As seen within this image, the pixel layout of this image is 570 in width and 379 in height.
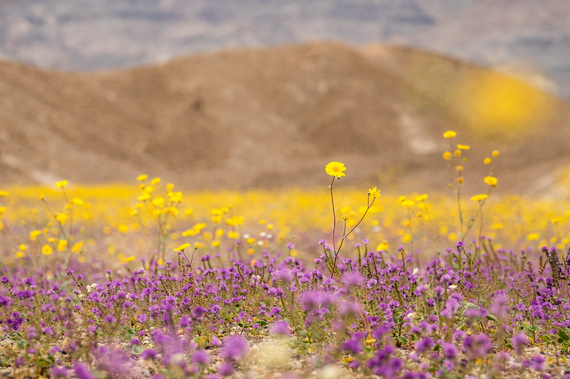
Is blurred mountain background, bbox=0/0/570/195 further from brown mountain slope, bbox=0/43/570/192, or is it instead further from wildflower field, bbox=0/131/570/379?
wildflower field, bbox=0/131/570/379

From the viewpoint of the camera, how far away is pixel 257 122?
5484 centimetres

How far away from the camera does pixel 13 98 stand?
4191cm

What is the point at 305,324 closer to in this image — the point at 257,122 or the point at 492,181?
the point at 492,181

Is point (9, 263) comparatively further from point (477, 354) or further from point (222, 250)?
point (477, 354)

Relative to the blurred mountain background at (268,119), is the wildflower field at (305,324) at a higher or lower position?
lower

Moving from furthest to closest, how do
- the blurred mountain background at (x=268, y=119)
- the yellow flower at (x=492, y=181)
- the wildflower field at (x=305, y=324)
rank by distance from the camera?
the blurred mountain background at (x=268, y=119) < the yellow flower at (x=492, y=181) < the wildflower field at (x=305, y=324)

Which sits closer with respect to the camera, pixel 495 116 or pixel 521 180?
pixel 521 180

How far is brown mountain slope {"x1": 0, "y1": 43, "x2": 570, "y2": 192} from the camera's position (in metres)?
34.6

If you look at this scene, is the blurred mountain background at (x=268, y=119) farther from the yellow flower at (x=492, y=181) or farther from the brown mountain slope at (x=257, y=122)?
the yellow flower at (x=492, y=181)

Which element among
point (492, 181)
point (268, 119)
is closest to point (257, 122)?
point (268, 119)

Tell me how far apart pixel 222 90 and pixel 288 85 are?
960cm

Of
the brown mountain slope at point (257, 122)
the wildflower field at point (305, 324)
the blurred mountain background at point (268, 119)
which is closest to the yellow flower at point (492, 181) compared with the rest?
the wildflower field at point (305, 324)

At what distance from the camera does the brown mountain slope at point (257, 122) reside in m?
34.6

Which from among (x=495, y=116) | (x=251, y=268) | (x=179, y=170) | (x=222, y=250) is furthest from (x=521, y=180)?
(x=495, y=116)
